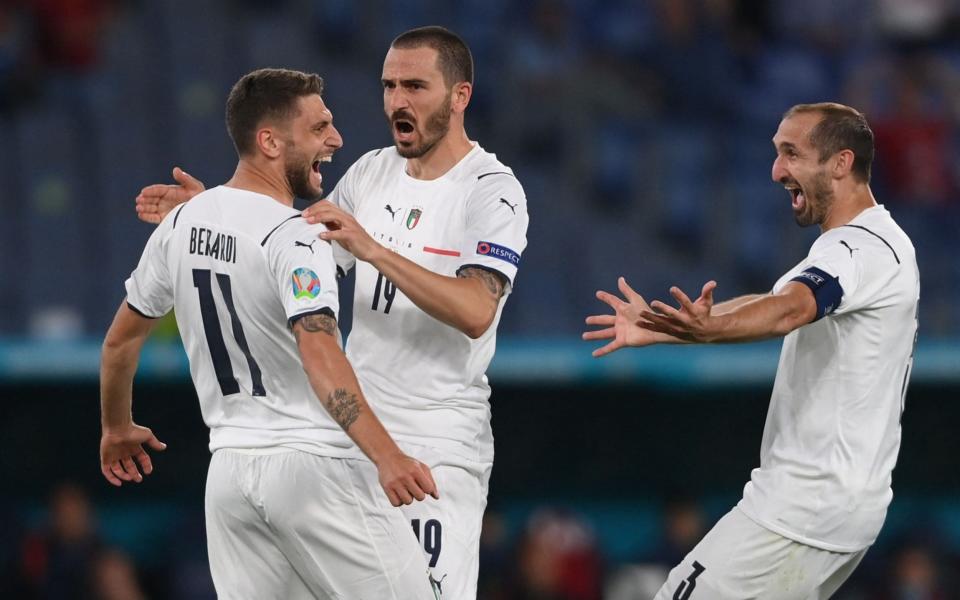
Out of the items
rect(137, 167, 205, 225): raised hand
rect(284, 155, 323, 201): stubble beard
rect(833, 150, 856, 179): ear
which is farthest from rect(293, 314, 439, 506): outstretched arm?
rect(833, 150, 856, 179): ear

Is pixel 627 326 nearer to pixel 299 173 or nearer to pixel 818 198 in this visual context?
pixel 818 198

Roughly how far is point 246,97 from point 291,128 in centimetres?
20

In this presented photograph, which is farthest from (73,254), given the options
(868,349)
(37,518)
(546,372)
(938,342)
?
(868,349)

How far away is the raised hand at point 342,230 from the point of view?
5.29 metres

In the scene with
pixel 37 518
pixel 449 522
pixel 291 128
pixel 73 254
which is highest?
pixel 291 128

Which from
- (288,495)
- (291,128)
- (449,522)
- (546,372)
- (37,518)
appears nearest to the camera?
(288,495)

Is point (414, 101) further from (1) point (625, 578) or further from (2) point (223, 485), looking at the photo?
(1) point (625, 578)

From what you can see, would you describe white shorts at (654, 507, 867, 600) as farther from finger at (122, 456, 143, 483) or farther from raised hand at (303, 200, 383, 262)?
finger at (122, 456, 143, 483)

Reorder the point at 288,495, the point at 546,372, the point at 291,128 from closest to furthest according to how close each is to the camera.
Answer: the point at 288,495, the point at 291,128, the point at 546,372

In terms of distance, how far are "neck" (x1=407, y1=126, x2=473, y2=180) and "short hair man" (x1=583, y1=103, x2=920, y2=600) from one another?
0.99 m

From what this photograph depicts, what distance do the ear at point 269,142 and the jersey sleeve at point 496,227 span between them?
0.79 meters

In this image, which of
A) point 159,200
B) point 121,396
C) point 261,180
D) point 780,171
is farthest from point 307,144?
point 780,171

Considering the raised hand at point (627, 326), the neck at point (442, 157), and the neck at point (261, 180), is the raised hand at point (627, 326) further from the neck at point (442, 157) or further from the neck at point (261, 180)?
the neck at point (261, 180)

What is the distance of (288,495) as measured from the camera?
529cm
